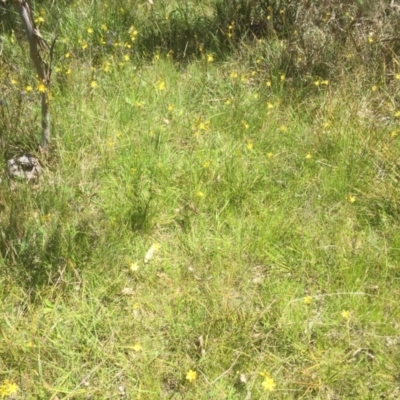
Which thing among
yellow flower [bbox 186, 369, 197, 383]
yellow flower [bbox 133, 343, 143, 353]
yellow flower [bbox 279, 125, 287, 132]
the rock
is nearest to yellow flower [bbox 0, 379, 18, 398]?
yellow flower [bbox 133, 343, 143, 353]

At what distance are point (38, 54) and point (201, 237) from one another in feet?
4.44

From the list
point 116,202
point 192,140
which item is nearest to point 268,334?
point 116,202

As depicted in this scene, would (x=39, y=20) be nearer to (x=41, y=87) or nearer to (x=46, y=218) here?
(x=41, y=87)

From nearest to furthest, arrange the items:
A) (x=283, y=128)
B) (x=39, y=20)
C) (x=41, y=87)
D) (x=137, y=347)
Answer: (x=137, y=347) < (x=41, y=87) < (x=283, y=128) < (x=39, y=20)

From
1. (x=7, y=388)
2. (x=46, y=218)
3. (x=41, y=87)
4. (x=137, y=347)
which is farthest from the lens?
(x=41, y=87)

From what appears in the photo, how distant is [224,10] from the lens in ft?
13.6

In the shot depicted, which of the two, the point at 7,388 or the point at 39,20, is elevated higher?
the point at 39,20

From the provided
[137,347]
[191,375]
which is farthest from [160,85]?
[191,375]

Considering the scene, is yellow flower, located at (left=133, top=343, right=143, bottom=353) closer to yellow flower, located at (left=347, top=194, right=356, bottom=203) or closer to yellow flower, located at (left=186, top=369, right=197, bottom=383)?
yellow flower, located at (left=186, top=369, right=197, bottom=383)

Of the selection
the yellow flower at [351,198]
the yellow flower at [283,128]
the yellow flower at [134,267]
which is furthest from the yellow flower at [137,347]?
the yellow flower at [283,128]

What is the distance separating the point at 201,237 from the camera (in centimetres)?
254

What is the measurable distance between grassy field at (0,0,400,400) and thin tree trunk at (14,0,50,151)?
0.39ft

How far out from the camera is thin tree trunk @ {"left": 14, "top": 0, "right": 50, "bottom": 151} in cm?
240

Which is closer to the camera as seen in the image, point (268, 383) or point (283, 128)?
point (268, 383)
